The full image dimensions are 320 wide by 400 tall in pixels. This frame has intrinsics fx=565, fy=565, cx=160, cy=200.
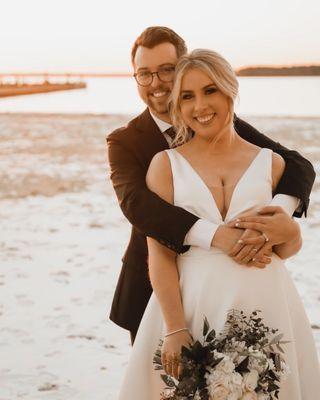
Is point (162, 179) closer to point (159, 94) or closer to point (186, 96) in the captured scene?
point (186, 96)

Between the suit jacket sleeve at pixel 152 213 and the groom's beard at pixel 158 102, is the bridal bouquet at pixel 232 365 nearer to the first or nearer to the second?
the suit jacket sleeve at pixel 152 213

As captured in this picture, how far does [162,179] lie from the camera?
8.22 feet

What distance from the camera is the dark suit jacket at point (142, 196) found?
2404 millimetres

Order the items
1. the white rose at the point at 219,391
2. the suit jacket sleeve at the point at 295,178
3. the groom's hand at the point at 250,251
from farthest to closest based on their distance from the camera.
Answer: the suit jacket sleeve at the point at 295,178 → the groom's hand at the point at 250,251 → the white rose at the point at 219,391

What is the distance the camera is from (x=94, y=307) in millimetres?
5641

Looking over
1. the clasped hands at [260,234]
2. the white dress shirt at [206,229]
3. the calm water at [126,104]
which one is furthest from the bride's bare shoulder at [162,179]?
the calm water at [126,104]

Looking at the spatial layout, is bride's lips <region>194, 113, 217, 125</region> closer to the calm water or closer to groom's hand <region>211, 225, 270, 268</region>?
groom's hand <region>211, 225, 270, 268</region>

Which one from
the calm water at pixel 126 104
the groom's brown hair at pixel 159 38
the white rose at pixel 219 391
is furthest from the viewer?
the calm water at pixel 126 104

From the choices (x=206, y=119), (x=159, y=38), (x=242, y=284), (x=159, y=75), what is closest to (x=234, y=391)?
(x=242, y=284)

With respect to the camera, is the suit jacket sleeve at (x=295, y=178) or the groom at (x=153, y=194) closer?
the groom at (x=153, y=194)

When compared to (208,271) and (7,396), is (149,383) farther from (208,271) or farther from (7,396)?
(7,396)

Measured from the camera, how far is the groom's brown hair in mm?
2723

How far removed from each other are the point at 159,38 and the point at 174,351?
1.46 metres

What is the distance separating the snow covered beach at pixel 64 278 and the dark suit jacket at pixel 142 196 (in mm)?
1275
